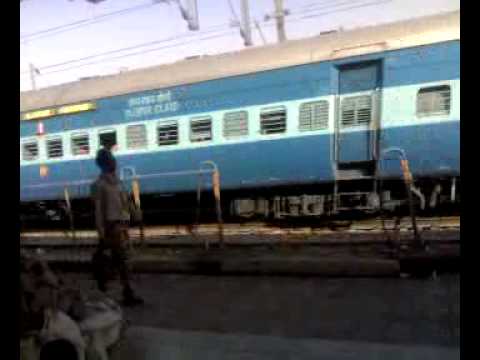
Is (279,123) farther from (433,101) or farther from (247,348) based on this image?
(247,348)

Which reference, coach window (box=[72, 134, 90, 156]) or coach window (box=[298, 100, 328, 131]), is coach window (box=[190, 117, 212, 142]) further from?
coach window (box=[72, 134, 90, 156])

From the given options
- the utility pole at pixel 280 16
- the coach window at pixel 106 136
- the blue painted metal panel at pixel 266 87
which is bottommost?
the coach window at pixel 106 136

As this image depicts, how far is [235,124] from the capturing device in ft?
27.3

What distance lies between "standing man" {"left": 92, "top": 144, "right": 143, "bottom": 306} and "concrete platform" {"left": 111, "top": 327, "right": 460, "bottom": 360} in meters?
0.97

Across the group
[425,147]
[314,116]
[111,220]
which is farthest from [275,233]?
[111,220]

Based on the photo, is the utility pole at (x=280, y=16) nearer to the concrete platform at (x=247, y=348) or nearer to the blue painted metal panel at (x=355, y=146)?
the blue painted metal panel at (x=355, y=146)

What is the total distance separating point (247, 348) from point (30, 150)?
5.87 meters

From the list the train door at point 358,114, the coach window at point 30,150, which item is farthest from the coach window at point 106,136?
the train door at point 358,114

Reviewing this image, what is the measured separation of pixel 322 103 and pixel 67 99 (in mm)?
4072

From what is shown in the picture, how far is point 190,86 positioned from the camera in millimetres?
8562

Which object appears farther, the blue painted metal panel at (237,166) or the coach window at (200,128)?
the coach window at (200,128)

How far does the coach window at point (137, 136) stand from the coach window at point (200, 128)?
0.81 m

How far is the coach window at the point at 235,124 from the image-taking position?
827cm
